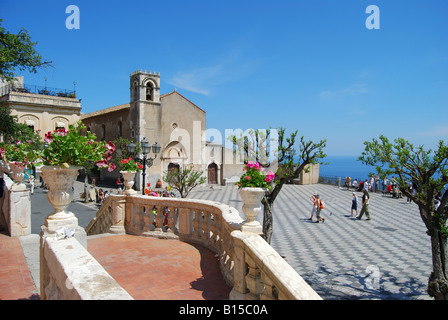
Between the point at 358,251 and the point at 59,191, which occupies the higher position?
the point at 59,191

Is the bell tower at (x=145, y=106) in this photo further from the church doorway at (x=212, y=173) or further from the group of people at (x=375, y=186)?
the group of people at (x=375, y=186)

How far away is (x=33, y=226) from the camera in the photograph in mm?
16391

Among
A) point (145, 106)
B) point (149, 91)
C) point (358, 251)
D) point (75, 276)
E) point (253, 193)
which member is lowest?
point (358, 251)

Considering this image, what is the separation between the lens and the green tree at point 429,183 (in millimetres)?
7527

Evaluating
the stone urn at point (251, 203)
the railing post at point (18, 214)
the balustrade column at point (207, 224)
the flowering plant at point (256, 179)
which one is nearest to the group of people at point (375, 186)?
the balustrade column at point (207, 224)

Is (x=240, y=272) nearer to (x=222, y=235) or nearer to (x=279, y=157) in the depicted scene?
(x=222, y=235)

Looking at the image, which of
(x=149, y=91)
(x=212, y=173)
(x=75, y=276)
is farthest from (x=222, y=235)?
(x=212, y=173)

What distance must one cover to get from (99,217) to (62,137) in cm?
612

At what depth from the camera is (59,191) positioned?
14.3ft

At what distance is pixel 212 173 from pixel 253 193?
116 feet

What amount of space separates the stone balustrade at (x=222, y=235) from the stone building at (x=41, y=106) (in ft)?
105

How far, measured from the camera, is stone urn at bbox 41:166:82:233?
4.24 meters
